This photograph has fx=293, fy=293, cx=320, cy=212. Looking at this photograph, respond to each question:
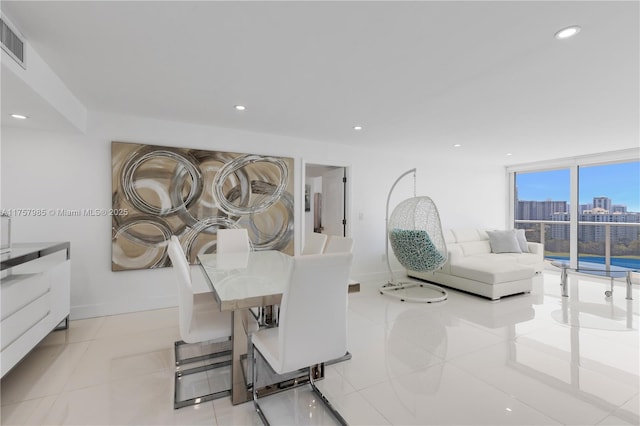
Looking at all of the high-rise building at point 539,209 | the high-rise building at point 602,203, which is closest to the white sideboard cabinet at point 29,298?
the high-rise building at point 539,209

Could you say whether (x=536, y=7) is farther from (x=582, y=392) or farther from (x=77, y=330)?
(x=77, y=330)

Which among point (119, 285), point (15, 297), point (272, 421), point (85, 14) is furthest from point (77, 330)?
point (85, 14)

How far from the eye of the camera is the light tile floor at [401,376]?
1.80 metres

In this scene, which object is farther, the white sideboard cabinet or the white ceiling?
the white sideboard cabinet

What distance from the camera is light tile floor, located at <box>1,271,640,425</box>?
5.92 feet

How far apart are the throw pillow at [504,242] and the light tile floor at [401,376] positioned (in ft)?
7.24

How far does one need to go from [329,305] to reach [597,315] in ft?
12.6

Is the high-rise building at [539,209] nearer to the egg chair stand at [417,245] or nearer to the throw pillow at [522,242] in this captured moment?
the throw pillow at [522,242]

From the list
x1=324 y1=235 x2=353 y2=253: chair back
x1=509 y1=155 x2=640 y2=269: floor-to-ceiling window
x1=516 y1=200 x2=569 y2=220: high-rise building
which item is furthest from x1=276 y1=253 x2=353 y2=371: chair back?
x1=516 y1=200 x2=569 y2=220: high-rise building

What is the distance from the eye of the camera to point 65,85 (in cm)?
261

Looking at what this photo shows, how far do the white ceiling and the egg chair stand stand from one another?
52.9 inches

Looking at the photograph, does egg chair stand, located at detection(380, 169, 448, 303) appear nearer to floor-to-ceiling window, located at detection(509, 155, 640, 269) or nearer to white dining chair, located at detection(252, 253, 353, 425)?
Answer: white dining chair, located at detection(252, 253, 353, 425)

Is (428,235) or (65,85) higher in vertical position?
(65,85)

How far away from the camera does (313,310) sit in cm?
159
